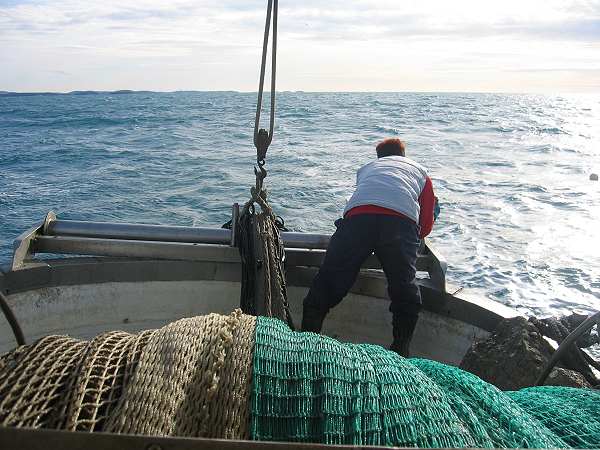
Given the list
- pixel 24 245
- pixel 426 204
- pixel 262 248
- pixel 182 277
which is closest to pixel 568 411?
pixel 262 248

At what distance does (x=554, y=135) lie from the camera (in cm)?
3234

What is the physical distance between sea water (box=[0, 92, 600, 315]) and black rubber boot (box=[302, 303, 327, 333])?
4.13 m

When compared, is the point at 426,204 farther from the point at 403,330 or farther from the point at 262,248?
the point at 262,248

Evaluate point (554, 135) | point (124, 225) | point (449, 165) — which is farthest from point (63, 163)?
point (554, 135)

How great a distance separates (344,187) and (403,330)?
10706 millimetres

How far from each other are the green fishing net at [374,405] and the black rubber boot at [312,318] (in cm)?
270

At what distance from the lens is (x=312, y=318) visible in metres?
4.44

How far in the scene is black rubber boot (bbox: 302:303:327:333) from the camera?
4438 millimetres

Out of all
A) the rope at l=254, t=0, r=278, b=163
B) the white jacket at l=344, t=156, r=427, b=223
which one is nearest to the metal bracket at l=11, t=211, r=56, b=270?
the rope at l=254, t=0, r=278, b=163

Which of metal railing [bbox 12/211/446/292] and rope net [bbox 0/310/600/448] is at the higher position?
rope net [bbox 0/310/600/448]

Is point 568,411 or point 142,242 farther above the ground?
point 568,411

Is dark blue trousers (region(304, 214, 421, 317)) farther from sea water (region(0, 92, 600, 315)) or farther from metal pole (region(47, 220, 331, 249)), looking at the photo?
sea water (region(0, 92, 600, 315))

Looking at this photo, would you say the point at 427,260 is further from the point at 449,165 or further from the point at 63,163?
the point at 63,163

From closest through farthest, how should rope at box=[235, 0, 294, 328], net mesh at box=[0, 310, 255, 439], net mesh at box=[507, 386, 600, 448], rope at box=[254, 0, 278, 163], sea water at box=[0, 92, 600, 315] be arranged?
net mesh at box=[0, 310, 255, 439] → net mesh at box=[507, 386, 600, 448] → rope at box=[254, 0, 278, 163] → rope at box=[235, 0, 294, 328] → sea water at box=[0, 92, 600, 315]
